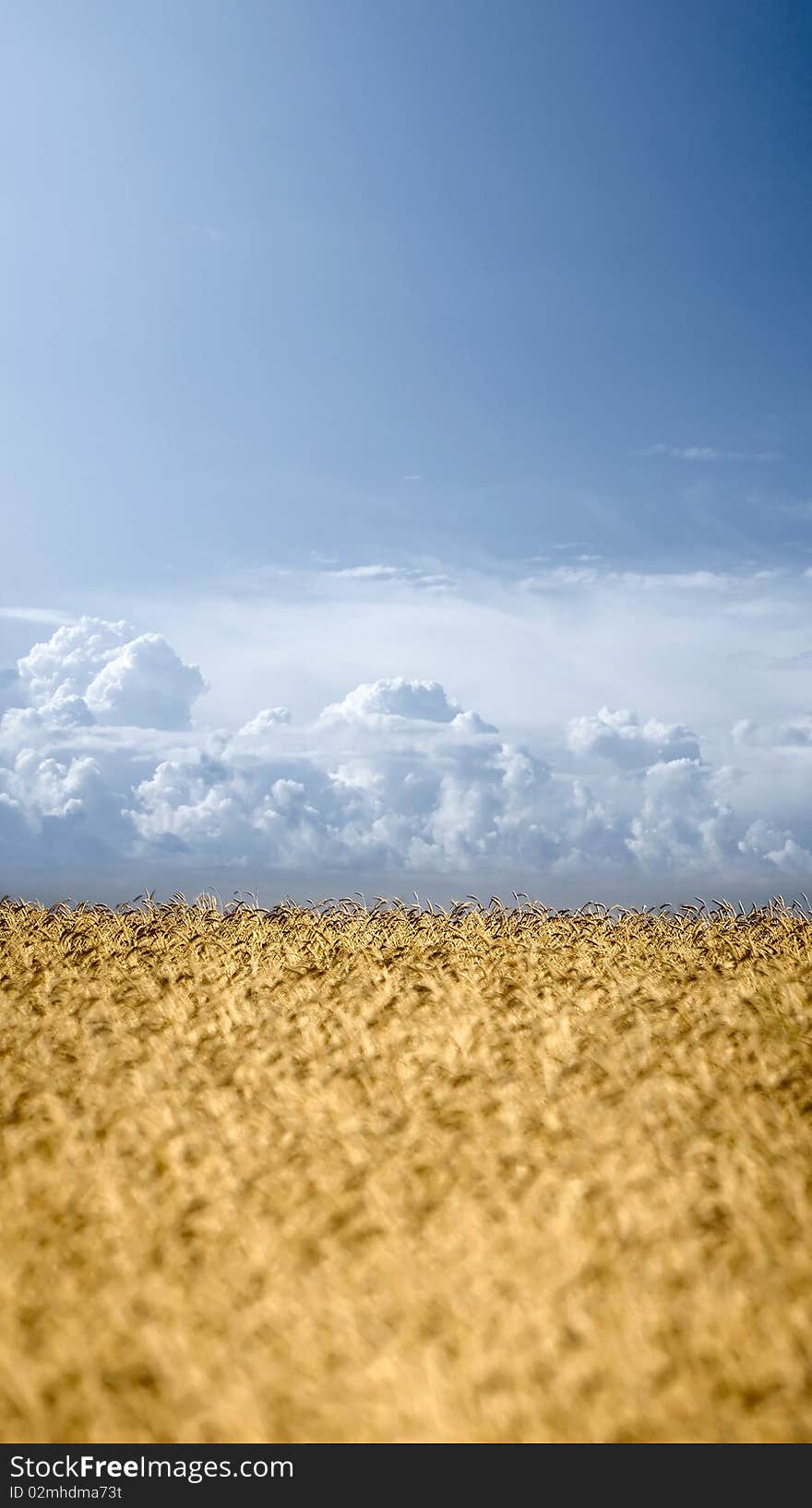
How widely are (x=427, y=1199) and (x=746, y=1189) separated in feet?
5.08

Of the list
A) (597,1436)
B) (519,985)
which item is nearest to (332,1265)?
(597,1436)

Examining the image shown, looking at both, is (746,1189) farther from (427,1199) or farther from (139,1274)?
(139,1274)

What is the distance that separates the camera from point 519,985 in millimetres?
6934

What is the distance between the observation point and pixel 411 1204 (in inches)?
189

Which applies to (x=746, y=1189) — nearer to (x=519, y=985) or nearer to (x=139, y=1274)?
(x=519, y=985)

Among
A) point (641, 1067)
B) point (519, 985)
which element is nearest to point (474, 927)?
point (519, 985)

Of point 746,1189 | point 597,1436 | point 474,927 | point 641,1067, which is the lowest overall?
point 597,1436

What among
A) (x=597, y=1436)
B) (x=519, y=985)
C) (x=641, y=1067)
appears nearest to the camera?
(x=597, y=1436)

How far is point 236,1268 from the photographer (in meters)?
4.58

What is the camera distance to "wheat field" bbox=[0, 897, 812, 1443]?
159 inches

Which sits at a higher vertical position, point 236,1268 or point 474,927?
point 474,927

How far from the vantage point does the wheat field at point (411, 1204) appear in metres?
4.03

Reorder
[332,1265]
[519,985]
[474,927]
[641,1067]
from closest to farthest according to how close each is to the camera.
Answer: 1. [332,1265]
2. [641,1067]
3. [519,985]
4. [474,927]

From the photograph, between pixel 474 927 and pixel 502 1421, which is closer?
pixel 502 1421
